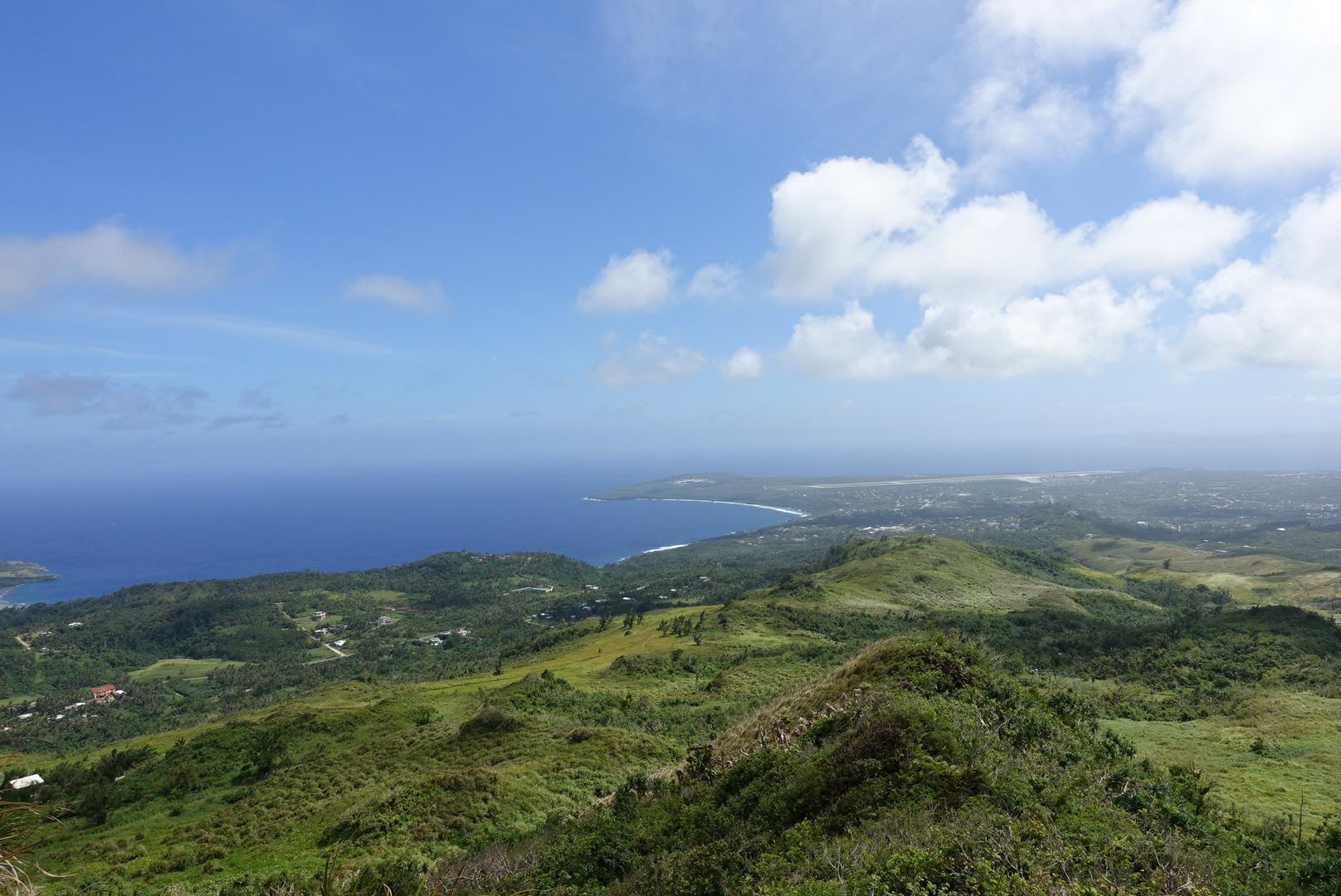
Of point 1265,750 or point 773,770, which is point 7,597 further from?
point 1265,750

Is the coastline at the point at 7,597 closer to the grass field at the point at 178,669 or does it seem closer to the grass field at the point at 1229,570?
the grass field at the point at 178,669

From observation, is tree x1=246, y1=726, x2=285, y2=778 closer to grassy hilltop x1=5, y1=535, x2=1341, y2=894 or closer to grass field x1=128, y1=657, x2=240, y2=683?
grassy hilltop x1=5, y1=535, x2=1341, y2=894

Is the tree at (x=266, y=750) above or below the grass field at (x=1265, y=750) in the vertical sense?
below

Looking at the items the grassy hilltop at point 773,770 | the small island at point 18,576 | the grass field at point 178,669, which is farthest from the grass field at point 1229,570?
the small island at point 18,576

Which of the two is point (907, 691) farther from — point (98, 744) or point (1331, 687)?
point (98, 744)

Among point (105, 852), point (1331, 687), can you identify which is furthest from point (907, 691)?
point (1331, 687)

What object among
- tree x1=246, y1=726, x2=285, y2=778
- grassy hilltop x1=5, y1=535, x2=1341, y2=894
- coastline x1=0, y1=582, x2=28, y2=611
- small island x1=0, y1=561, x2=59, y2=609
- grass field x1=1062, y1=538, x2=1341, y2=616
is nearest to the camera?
grassy hilltop x1=5, y1=535, x2=1341, y2=894

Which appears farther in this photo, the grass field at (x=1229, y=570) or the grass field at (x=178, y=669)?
the grass field at (x=178, y=669)

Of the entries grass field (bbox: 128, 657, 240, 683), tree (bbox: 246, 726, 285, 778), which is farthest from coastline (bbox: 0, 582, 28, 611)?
tree (bbox: 246, 726, 285, 778)

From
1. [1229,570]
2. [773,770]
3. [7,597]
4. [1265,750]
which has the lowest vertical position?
[7,597]

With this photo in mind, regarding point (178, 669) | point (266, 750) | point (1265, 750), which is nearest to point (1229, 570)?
point (1265, 750)

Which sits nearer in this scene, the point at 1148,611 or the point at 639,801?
the point at 639,801
